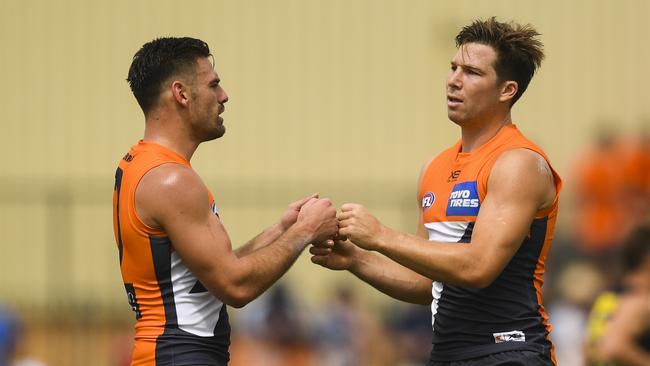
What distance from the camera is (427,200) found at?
7.10m

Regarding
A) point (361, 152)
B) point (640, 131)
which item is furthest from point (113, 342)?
point (640, 131)

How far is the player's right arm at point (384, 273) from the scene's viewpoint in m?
7.39

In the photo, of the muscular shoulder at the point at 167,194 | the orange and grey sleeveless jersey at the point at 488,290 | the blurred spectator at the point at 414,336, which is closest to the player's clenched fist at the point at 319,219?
the orange and grey sleeveless jersey at the point at 488,290

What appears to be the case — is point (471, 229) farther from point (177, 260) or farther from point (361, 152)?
point (361, 152)

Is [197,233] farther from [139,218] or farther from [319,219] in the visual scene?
[319,219]

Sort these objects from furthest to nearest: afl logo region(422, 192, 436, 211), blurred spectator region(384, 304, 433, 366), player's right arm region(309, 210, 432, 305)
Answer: blurred spectator region(384, 304, 433, 366) < player's right arm region(309, 210, 432, 305) < afl logo region(422, 192, 436, 211)

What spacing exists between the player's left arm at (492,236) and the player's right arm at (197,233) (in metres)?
0.66

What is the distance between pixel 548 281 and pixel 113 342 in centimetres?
530

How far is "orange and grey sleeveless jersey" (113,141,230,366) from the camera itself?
21.5ft

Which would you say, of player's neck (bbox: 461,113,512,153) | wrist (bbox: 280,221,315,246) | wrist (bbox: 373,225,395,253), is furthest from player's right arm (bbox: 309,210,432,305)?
wrist (bbox: 373,225,395,253)

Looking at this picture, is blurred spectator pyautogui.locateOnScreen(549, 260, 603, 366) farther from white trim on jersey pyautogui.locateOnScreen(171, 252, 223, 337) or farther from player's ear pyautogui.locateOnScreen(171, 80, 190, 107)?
player's ear pyautogui.locateOnScreen(171, 80, 190, 107)

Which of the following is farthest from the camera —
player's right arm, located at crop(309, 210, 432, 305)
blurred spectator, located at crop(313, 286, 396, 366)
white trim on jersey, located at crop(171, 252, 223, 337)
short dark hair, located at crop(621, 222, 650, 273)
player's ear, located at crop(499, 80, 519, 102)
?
blurred spectator, located at crop(313, 286, 396, 366)

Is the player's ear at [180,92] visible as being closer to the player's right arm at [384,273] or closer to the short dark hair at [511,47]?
the player's right arm at [384,273]

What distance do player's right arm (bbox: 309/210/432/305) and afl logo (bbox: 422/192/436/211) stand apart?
0.81 feet
